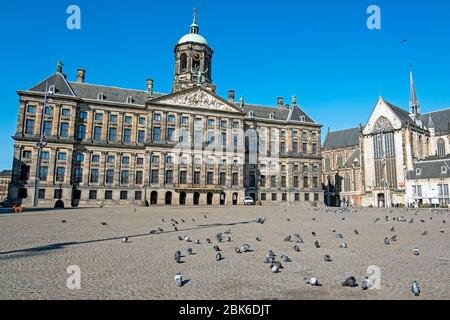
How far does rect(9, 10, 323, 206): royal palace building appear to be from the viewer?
1994 inches

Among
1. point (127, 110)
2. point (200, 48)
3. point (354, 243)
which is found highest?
point (200, 48)

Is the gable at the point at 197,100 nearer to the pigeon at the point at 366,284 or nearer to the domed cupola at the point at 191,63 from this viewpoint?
the domed cupola at the point at 191,63

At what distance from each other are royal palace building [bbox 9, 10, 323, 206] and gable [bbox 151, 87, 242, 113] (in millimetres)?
189

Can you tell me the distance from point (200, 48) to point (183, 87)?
9.12m

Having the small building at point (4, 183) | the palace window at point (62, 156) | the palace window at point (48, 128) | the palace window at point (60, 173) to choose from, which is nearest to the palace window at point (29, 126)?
the palace window at point (48, 128)

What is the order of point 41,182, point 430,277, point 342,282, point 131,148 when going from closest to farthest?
point 342,282 < point 430,277 < point 41,182 < point 131,148

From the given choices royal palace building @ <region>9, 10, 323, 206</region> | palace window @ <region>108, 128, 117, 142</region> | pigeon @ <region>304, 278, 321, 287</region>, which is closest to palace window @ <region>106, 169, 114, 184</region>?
royal palace building @ <region>9, 10, 323, 206</region>

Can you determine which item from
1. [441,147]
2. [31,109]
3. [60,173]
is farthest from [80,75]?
[441,147]

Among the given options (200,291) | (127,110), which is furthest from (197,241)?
(127,110)

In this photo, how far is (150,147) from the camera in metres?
54.5

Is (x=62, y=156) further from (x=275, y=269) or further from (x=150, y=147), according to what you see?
(x=275, y=269)

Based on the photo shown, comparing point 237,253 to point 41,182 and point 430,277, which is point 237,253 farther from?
point 41,182

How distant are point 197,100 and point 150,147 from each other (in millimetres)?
12927
